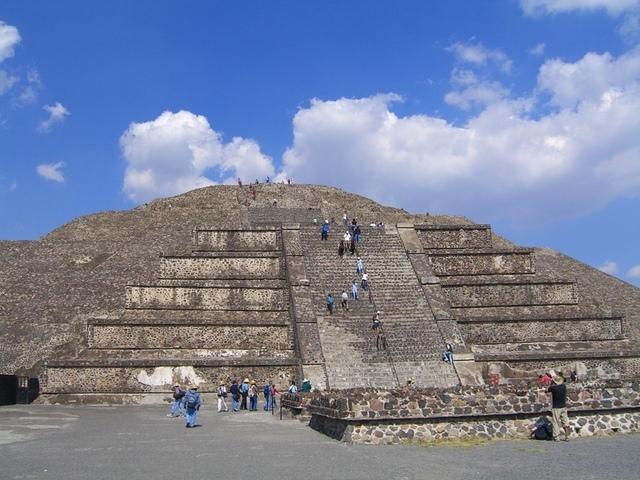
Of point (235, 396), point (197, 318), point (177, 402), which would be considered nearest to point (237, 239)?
point (197, 318)

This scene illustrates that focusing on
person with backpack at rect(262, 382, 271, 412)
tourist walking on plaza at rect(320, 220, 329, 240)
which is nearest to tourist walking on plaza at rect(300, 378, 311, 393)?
person with backpack at rect(262, 382, 271, 412)

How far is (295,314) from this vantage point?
1998 centimetres

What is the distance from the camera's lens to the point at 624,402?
11.7 metres

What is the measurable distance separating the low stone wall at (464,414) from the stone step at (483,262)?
1284 centimetres

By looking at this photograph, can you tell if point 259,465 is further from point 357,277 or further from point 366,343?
point 357,277

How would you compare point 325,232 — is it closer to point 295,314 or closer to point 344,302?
point 344,302

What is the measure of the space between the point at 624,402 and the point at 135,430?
922 cm

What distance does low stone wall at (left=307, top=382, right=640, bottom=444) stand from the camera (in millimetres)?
10719

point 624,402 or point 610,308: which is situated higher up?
point 610,308

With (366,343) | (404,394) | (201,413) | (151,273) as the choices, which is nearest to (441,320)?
(366,343)

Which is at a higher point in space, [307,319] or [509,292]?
[509,292]

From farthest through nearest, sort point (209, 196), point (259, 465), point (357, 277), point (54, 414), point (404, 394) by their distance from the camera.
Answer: point (209, 196), point (357, 277), point (54, 414), point (404, 394), point (259, 465)

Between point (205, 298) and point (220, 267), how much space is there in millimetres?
2079

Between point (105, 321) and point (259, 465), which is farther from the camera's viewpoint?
point (105, 321)
